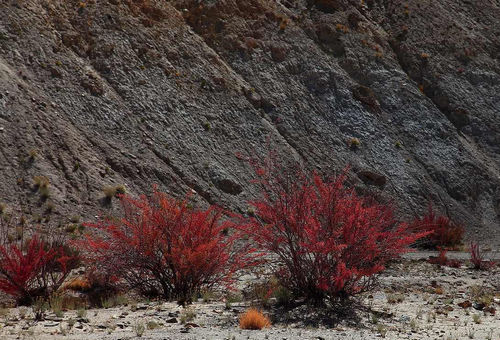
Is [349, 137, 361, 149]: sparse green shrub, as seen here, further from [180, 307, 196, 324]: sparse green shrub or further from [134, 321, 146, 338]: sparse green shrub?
[134, 321, 146, 338]: sparse green shrub

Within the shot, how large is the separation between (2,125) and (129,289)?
11941 millimetres

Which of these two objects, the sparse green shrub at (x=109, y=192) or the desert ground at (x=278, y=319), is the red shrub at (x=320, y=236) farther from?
Answer: the sparse green shrub at (x=109, y=192)

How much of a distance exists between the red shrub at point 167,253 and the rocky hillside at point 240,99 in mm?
8130

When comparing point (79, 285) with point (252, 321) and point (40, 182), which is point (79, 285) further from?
point (40, 182)

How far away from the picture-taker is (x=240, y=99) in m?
31.8

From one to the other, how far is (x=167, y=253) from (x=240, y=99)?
20230 millimetres

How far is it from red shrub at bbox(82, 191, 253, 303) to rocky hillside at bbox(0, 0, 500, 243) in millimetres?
8130

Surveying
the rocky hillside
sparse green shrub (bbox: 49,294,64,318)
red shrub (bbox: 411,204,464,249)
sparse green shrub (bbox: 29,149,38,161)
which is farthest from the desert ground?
red shrub (bbox: 411,204,464,249)

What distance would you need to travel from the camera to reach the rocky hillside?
24109 mm

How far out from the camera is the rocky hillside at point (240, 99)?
24.1 metres

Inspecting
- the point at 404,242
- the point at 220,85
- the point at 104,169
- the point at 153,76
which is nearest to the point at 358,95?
the point at 220,85

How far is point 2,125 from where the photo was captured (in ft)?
73.6

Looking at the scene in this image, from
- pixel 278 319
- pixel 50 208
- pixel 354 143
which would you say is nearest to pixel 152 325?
pixel 278 319

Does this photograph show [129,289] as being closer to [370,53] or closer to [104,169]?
[104,169]
